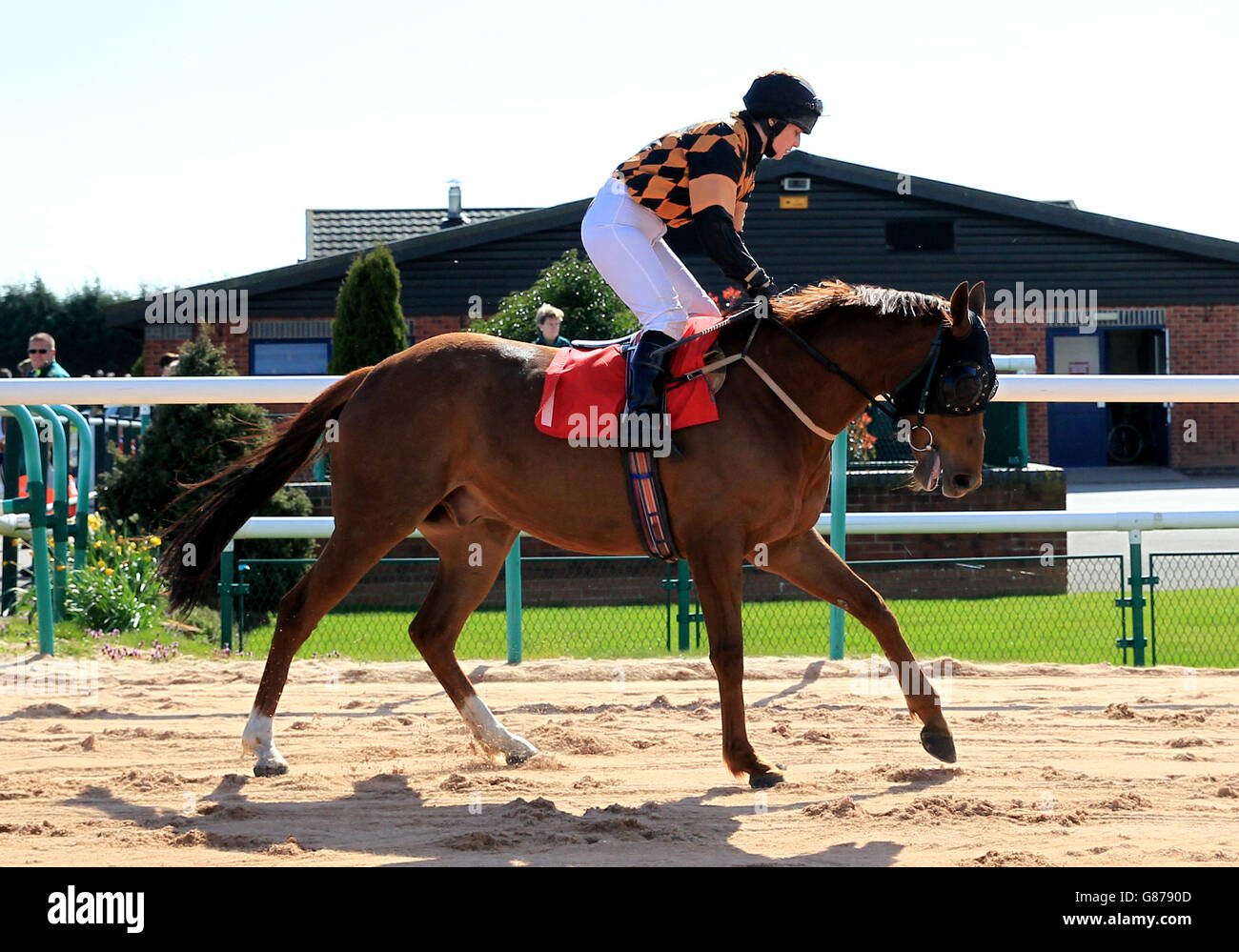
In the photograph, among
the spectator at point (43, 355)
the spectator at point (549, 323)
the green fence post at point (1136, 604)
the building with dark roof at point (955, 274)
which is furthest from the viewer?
the building with dark roof at point (955, 274)

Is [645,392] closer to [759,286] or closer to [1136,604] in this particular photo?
[759,286]

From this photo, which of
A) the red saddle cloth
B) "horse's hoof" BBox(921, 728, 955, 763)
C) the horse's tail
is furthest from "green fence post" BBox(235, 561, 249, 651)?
"horse's hoof" BBox(921, 728, 955, 763)

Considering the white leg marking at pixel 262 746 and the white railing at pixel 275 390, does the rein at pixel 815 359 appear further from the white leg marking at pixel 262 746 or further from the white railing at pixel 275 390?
the white leg marking at pixel 262 746

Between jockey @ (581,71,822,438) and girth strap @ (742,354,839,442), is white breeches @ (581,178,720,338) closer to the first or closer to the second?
jockey @ (581,71,822,438)

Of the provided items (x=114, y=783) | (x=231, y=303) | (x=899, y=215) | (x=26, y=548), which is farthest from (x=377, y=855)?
(x=899, y=215)

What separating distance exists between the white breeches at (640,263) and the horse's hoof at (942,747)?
1828 millimetres

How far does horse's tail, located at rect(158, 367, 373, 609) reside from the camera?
5.61 m

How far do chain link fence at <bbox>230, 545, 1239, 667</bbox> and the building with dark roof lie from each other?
10607mm

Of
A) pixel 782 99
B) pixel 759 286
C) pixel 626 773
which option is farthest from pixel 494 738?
pixel 782 99

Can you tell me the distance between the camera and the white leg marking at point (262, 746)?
4.98m

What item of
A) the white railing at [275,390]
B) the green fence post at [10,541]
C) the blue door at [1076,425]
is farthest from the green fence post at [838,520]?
the blue door at [1076,425]

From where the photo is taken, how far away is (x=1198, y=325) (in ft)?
78.9
